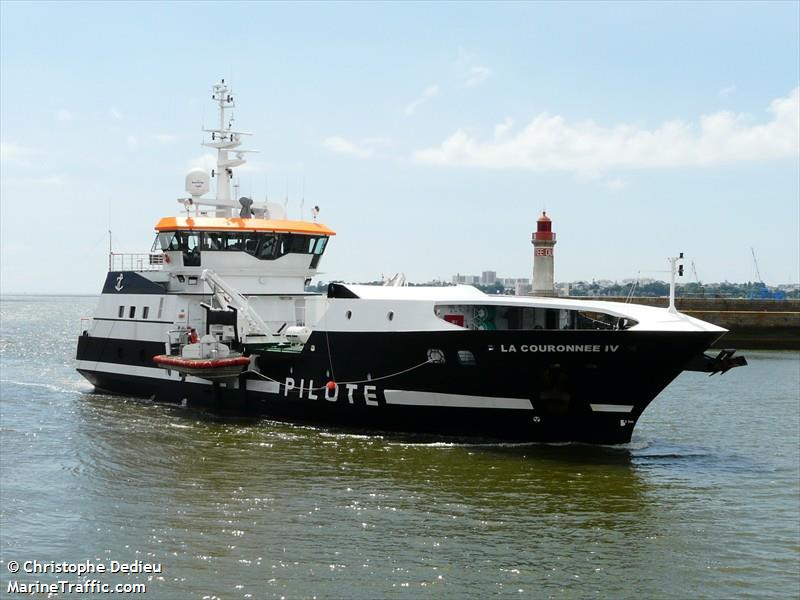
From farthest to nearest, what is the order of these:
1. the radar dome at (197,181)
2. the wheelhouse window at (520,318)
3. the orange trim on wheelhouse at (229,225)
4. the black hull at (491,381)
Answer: the radar dome at (197,181) < the orange trim on wheelhouse at (229,225) < the wheelhouse window at (520,318) < the black hull at (491,381)

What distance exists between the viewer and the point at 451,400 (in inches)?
776

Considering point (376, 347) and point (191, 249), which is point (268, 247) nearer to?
point (191, 249)

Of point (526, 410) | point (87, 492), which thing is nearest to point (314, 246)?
point (526, 410)

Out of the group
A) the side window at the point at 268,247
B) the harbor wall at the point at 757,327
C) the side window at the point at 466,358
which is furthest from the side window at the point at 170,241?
the harbor wall at the point at 757,327

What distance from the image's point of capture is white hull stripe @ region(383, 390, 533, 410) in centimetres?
1925

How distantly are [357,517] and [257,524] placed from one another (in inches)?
62.3

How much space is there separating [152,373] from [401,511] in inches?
550

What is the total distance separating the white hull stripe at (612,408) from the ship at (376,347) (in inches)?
1.2

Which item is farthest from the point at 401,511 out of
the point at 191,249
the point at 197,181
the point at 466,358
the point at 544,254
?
the point at 544,254

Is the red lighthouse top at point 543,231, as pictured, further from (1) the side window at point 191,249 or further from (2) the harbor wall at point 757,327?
(1) the side window at point 191,249

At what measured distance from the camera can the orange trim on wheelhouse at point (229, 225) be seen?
25.7 metres

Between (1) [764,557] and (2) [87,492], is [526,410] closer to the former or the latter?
(1) [764,557]

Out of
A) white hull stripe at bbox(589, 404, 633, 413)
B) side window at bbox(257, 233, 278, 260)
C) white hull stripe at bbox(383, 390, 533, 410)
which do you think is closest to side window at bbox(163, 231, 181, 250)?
side window at bbox(257, 233, 278, 260)

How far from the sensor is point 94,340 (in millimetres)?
29594
